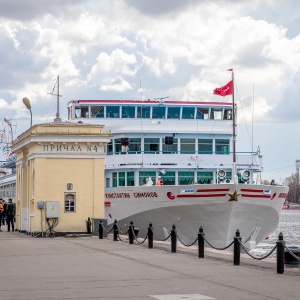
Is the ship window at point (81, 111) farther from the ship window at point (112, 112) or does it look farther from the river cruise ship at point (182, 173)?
the ship window at point (112, 112)

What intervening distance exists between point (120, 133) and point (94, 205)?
6.56 metres

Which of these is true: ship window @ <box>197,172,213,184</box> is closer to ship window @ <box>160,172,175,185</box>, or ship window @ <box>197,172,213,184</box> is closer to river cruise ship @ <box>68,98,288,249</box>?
river cruise ship @ <box>68,98,288,249</box>

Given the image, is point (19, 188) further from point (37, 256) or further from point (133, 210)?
point (37, 256)

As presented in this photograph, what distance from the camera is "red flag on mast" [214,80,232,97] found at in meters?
34.4

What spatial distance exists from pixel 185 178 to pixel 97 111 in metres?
5.88

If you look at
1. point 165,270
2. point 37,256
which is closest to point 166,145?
point 37,256

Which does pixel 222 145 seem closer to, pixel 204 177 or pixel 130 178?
pixel 204 177

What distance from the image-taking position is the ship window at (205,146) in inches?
1519

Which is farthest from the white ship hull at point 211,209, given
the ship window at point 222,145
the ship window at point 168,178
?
the ship window at point 222,145

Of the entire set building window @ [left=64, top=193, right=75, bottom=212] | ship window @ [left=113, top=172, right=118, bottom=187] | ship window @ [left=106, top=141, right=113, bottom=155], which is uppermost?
ship window @ [left=106, top=141, right=113, bottom=155]

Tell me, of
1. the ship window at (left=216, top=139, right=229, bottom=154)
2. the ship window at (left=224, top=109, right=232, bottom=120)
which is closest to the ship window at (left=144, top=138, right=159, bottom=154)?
the ship window at (left=216, top=139, right=229, bottom=154)

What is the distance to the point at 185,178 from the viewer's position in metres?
38.1

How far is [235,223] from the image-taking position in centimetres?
3316

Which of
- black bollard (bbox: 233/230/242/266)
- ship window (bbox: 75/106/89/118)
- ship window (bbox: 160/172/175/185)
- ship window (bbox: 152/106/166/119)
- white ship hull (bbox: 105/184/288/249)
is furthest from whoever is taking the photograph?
ship window (bbox: 75/106/89/118)
